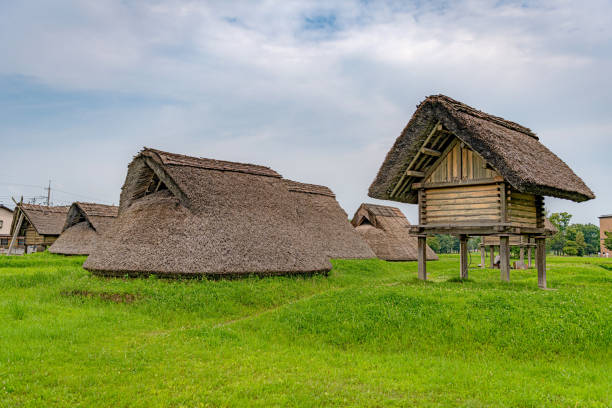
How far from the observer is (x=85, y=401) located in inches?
238

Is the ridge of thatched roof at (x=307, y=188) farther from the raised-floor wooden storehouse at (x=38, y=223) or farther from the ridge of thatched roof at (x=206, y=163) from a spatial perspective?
the raised-floor wooden storehouse at (x=38, y=223)

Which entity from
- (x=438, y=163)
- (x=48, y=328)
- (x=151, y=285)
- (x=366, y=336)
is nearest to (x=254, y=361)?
(x=366, y=336)

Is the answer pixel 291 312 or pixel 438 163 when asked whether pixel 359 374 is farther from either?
pixel 438 163

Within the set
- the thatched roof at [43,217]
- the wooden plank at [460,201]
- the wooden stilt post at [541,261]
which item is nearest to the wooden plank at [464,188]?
the wooden plank at [460,201]

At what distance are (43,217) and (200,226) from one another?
91.8ft

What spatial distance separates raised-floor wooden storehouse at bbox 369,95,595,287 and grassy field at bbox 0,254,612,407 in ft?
7.26

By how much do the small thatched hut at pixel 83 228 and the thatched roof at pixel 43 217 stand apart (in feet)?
Result: 16.0

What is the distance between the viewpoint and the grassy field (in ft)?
20.3

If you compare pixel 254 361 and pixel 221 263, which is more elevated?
pixel 221 263

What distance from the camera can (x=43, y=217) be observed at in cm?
3656

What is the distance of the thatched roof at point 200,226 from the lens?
1472 cm

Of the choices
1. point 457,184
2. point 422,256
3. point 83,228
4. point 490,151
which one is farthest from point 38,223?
point 490,151

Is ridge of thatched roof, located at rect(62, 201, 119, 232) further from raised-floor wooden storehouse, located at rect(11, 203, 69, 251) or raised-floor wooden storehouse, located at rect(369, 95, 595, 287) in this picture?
raised-floor wooden storehouse, located at rect(369, 95, 595, 287)

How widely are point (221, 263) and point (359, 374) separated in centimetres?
848
